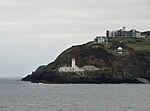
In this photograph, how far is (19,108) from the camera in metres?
75.9

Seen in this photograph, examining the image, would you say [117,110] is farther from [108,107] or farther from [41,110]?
[41,110]

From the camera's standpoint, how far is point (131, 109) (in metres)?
73.8

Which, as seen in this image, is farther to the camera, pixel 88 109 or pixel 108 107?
pixel 108 107

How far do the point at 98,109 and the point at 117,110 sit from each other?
11.9 ft

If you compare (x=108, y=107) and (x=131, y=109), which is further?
(x=108, y=107)

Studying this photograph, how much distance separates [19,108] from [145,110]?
20187 millimetres

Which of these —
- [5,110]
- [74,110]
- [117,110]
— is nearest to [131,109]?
[117,110]

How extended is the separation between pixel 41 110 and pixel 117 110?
38.4ft

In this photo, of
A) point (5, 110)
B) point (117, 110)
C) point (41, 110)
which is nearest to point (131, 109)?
point (117, 110)

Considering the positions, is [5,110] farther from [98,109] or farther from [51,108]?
[98,109]

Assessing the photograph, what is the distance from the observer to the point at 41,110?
238 feet

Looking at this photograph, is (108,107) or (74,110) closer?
(74,110)

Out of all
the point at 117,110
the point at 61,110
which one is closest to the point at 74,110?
the point at 61,110

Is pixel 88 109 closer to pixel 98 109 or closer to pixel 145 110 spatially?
pixel 98 109
